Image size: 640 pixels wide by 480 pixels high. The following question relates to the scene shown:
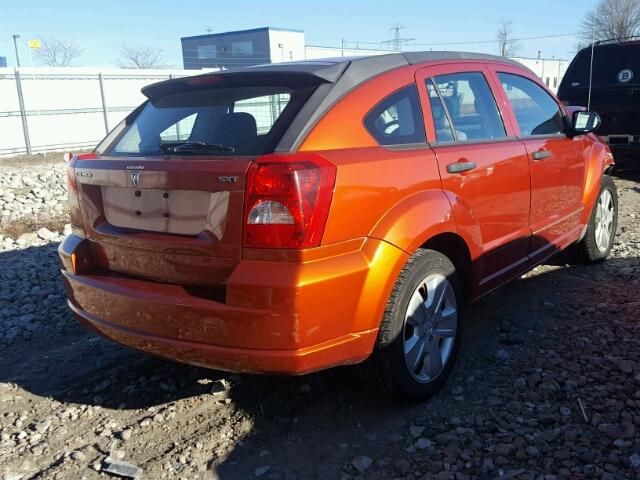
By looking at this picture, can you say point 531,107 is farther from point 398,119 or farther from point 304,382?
point 304,382

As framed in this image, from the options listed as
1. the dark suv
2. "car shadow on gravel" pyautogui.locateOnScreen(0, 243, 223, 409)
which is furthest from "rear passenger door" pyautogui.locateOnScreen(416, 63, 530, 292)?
the dark suv

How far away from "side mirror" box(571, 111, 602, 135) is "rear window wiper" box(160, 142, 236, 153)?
10.0 feet

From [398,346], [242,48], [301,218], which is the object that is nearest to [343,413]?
[398,346]

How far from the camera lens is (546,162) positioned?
163 inches

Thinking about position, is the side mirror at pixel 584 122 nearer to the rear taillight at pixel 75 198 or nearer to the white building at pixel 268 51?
the rear taillight at pixel 75 198

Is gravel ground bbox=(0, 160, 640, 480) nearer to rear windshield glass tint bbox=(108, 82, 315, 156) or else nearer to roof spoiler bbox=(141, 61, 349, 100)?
rear windshield glass tint bbox=(108, 82, 315, 156)

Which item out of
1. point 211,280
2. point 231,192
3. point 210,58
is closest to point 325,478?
point 211,280

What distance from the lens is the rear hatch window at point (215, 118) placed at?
9.09 feet

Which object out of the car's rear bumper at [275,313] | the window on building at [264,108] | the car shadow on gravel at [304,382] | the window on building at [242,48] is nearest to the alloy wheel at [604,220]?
the car shadow on gravel at [304,382]

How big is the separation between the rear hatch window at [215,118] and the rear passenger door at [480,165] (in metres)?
0.87

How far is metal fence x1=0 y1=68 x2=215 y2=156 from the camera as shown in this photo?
15.8 meters

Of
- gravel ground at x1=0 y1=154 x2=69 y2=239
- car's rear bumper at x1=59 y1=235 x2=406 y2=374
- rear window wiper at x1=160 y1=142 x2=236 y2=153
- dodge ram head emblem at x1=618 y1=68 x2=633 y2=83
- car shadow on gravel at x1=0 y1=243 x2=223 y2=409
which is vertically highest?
dodge ram head emblem at x1=618 y1=68 x2=633 y2=83

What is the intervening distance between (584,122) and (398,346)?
9.15 ft

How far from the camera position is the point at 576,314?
14.0 ft
